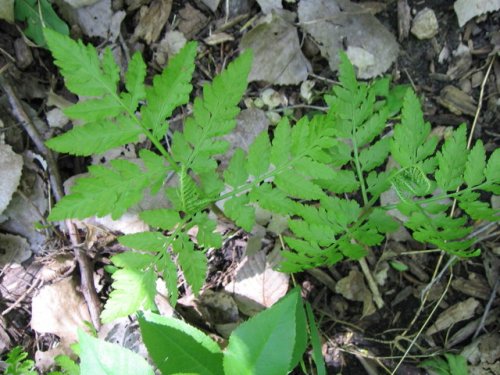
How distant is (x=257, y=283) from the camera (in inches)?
105

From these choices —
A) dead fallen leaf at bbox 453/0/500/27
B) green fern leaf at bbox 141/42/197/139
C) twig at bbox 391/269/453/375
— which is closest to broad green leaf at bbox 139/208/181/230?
green fern leaf at bbox 141/42/197/139

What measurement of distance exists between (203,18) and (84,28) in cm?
70

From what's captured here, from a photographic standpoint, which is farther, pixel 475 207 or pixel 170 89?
pixel 475 207

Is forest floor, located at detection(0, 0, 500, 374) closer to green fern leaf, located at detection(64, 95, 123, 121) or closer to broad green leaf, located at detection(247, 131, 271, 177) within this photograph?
broad green leaf, located at detection(247, 131, 271, 177)

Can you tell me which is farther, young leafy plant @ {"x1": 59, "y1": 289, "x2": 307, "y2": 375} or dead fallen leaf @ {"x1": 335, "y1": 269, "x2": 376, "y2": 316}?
dead fallen leaf @ {"x1": 335, "y1": 269, "x2": 376, "y2": 316}

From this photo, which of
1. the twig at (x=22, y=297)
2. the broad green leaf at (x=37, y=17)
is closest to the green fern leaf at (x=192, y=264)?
the twig at (x=22, y=297)

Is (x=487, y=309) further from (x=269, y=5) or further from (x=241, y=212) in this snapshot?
(x=269, y=5)

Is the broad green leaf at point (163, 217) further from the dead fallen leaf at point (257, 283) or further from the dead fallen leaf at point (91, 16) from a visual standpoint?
the dead fallen leaf at point (91, 16)

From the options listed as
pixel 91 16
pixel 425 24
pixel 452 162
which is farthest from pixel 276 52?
pixel 452 162

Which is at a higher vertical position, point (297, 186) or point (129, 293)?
point (297, 186)

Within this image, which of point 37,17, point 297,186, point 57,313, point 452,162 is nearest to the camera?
point 297,186

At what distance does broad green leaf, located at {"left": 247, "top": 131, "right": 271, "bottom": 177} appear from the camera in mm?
2027

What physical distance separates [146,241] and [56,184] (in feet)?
3.23

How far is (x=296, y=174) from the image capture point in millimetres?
→ 2008
